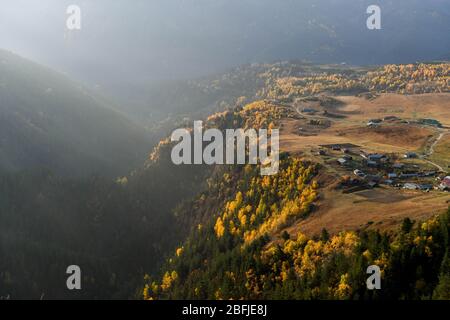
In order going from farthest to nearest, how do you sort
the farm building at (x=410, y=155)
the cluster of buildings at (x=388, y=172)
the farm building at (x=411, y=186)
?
the farm building at (x=410, y=155), the cluster of buildings at (x=388, y=172), the farm building at (x=411, y=186)

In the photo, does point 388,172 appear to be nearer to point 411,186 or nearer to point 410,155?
point 411,186

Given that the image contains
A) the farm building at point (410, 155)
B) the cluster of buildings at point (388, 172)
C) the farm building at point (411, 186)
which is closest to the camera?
the farm building at point (411, 186)

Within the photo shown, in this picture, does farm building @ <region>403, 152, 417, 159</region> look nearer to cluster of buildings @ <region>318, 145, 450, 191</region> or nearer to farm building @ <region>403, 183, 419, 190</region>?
cluster of buildings @ <region>318, 145, 450, 191</region>

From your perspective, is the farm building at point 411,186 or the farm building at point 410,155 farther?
the farm building at point 410,155

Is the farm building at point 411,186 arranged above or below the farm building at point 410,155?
below

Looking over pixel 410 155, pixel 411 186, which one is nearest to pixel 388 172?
pixel 411 186

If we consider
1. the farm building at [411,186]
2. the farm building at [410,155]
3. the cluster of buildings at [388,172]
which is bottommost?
the farm building at [411,186]

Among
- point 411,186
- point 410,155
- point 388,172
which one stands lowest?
point 411,186

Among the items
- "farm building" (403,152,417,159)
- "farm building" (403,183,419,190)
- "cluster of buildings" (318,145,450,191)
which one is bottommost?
"farm building" (403,183,419,190)

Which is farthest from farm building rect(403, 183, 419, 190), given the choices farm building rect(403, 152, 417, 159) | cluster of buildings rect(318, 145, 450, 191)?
farm building rect(403, 152, 417, 159)

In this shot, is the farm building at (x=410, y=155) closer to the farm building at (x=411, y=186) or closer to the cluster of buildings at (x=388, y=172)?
the cluster of buildings at (x=388, y=172)

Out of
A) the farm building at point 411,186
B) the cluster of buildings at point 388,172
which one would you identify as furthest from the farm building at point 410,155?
the farm building at point 411,186
